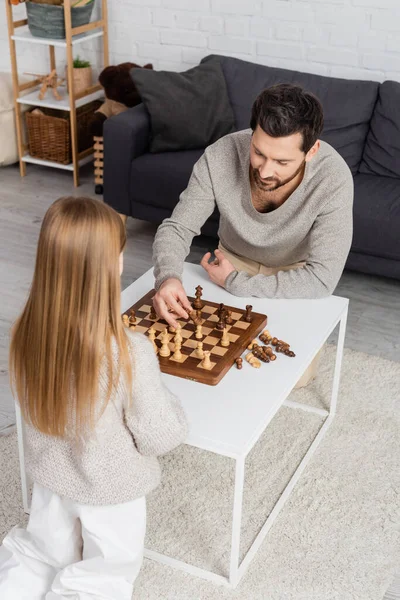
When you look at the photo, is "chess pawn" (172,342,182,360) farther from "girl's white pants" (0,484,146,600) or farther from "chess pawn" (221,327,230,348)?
"girl's white pants" (0,484,146,600)

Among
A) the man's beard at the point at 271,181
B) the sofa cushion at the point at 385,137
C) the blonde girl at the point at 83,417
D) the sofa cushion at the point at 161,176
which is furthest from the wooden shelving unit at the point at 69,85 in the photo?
the blonde girl at the point at 83,417

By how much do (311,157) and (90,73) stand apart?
7.54 feet

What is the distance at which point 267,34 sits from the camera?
3.70m

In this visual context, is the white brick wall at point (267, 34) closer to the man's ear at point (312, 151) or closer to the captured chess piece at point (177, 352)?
the man's ear at point (312, 151)

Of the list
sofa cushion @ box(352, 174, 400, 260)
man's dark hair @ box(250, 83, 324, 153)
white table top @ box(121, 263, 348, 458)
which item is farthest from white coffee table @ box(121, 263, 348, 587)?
sofa cushion @ box(352, 174, 400, 260)

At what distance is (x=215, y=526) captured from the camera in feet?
6.40

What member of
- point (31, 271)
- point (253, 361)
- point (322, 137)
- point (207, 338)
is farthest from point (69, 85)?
point (253, 361)

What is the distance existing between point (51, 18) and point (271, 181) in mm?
2141

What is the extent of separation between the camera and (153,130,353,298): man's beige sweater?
2.09 meters

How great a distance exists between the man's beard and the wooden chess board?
0.35 m

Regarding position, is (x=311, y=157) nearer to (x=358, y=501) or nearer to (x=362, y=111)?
(x=358, y=501)

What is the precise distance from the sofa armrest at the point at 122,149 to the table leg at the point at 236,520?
193 cm

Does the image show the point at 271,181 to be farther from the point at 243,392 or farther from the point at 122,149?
the point at 122,149

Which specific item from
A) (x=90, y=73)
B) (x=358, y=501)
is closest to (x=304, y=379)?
(x=358, y=501)
